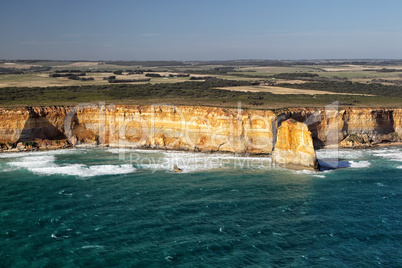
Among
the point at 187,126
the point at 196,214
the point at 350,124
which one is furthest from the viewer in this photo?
the point at 350,124

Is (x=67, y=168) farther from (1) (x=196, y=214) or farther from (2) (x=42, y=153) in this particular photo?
(1) (x=196, y=214)

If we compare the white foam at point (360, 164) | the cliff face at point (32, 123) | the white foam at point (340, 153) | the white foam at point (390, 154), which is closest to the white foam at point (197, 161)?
the white foam at point (340, 153)

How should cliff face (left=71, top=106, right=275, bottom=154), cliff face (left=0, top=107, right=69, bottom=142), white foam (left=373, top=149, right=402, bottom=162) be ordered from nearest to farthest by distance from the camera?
white foam (left=373, top=149, right=402, bottom=162), cliff face (left=71, top=106, right=275, bottom=154), cliff face (left=0, top=107, right=69, bottom=142)

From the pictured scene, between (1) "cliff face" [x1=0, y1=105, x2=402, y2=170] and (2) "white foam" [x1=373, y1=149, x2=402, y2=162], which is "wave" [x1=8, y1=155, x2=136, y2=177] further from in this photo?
(2) "white foam" [x1=373, y1=149, x2=402, y2=162]

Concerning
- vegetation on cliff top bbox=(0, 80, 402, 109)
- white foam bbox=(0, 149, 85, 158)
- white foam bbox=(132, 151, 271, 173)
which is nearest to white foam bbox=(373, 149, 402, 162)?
vegetation on cliff top bbox=(0, 80, 402, 109)

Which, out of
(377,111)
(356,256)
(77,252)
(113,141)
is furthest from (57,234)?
(377,111)

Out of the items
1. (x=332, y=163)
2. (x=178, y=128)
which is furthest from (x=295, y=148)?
(x=178, y=128)

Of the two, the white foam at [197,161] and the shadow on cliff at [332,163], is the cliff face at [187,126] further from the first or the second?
the shadow on cliff at [332,163]

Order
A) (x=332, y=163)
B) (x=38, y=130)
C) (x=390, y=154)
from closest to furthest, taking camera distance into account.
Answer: (x=332, y=163), (x=390, y=154), (x=38, y=130)
